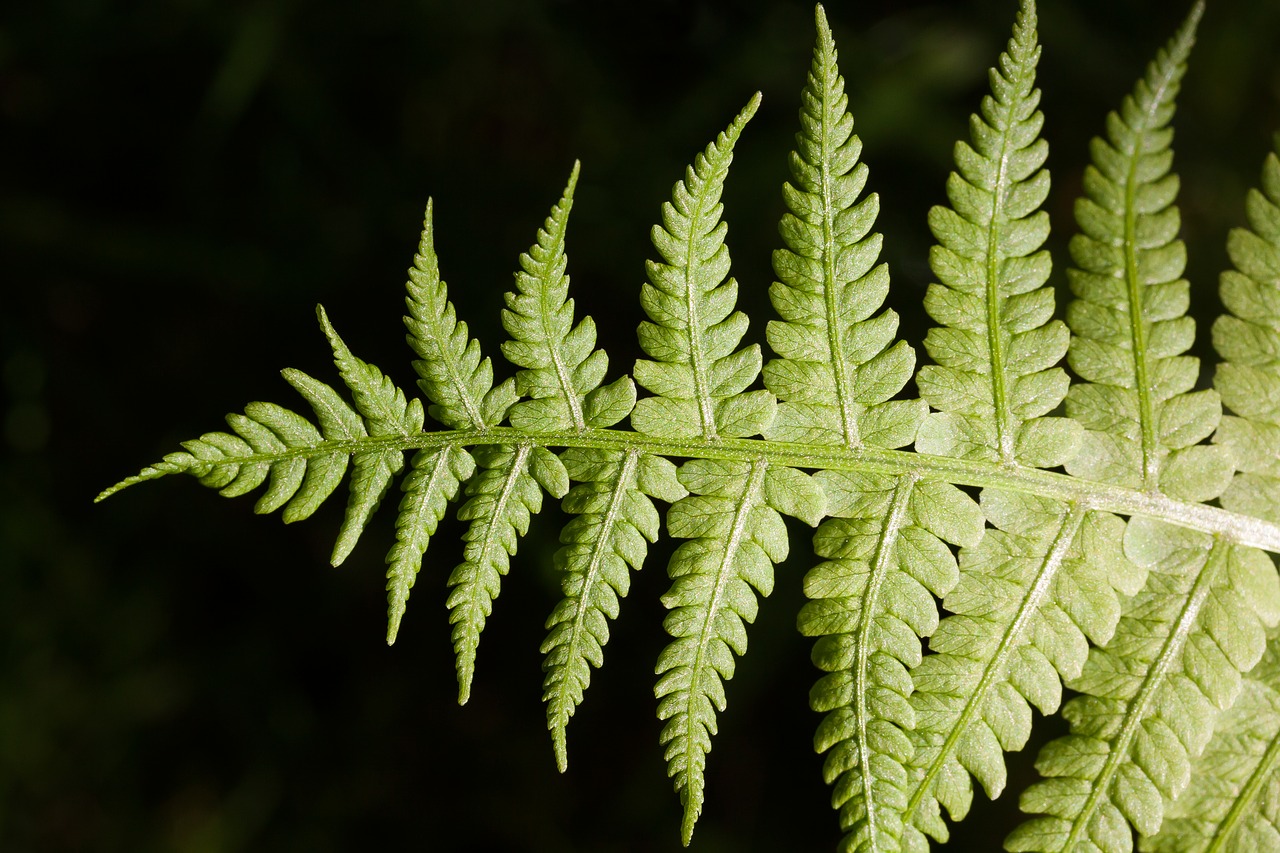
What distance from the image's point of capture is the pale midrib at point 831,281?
5.50ft

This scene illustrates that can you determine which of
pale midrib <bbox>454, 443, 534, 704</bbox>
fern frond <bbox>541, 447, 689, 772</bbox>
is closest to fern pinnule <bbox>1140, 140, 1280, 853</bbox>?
fern frond <bbox>541, 447, 689, 772</bbox>

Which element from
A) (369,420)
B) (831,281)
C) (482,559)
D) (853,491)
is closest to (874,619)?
(853,491)

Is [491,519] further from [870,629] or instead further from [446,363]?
[870,629]

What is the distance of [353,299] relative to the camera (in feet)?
12.9

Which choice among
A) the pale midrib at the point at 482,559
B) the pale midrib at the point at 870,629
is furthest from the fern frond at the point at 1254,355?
the pale midrib at the point at 482,559

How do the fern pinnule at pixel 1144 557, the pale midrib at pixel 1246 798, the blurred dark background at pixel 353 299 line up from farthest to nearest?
the blurred dark background at pixel 353 299, the pale midrib at pixel 1246 798, the fern pinnule at pixel 1144 557

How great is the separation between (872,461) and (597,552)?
60 cm

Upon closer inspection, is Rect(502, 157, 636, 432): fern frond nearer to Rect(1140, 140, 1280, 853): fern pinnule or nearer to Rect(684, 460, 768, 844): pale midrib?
Rect(684, 460, 768, 844): pale midrib

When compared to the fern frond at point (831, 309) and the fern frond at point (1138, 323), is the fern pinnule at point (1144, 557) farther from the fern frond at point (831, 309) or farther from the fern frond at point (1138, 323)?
the fern frond at point (831, 309)

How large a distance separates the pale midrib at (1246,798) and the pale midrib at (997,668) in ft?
1.81

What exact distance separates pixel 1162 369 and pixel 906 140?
7.11 ft

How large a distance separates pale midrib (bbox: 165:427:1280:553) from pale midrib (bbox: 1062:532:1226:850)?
10 cm

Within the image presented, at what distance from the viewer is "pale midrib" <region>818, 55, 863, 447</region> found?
1.68 m

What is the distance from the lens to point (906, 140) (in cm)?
369
